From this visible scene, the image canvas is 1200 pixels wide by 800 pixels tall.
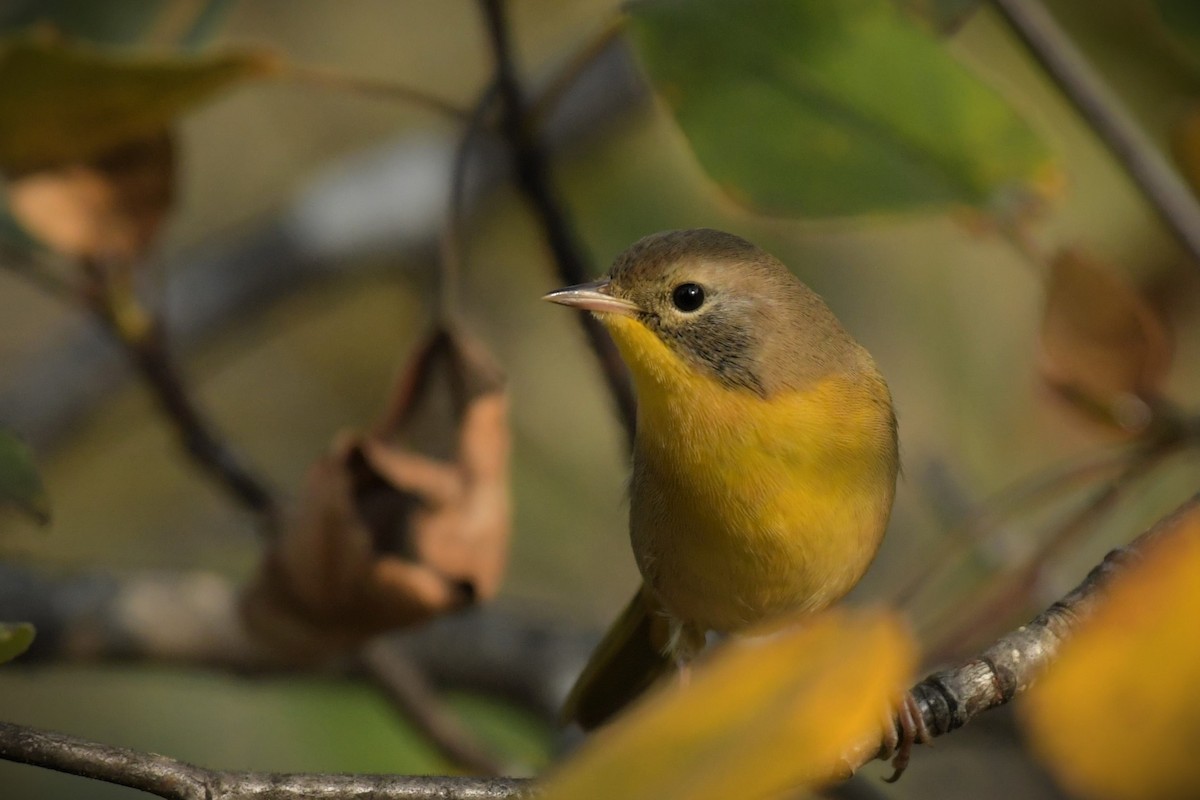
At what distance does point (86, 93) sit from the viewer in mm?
1970

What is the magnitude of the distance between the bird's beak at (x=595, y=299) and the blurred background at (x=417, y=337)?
1269mm

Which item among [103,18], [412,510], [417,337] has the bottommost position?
[412,510]

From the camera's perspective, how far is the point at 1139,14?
2723mm

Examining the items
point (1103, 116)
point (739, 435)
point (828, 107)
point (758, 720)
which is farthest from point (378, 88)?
point (758, 720)

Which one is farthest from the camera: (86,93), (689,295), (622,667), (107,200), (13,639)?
(622,667)

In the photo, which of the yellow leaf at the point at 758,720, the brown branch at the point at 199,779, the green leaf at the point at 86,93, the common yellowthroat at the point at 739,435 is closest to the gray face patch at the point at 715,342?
the common yellowthroat at the point at 739,435

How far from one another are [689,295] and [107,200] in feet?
3.01

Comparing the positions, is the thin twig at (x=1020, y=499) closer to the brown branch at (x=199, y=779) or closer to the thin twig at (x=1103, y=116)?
the thin twig at (x=1103, y=116)

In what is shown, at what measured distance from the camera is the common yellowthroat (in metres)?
1.84

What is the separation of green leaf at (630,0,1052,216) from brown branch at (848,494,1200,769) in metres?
0.69

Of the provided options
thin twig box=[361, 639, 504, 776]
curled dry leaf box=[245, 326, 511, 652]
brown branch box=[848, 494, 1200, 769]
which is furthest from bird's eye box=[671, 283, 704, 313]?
thin twig box=[361, 639, 504, 776]

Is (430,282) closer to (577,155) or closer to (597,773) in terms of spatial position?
(577,155)

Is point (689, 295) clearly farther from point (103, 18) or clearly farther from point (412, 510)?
point (103, 18)

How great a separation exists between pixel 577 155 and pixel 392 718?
1.66 meters
